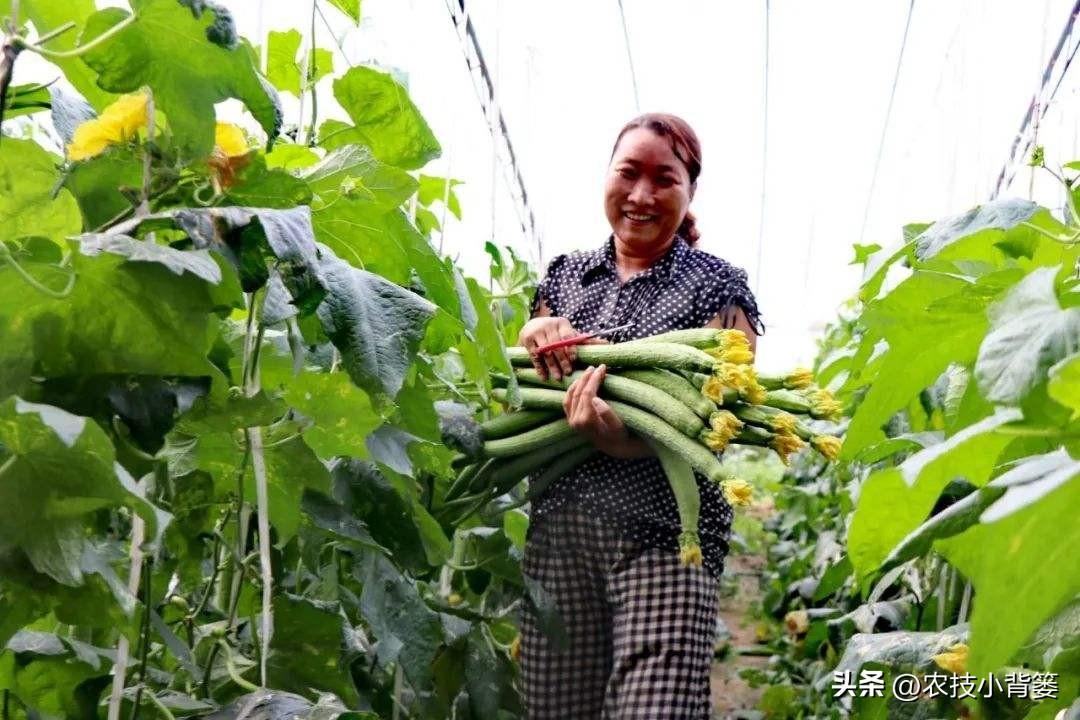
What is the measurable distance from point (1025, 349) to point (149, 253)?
21.8 inches

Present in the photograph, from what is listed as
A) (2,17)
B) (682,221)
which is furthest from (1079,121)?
(2,17)

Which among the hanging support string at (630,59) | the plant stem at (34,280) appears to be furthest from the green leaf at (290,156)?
the hanging support string at (630,59)

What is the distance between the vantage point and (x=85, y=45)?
0.85 metres

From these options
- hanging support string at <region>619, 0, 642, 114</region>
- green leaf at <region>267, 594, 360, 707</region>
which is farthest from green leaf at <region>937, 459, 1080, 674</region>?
hanging support string at <region>619, 0, 642, 114</region>

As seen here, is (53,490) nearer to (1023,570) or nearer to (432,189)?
(1023,570)

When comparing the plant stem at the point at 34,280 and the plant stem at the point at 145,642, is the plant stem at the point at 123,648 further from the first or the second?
the plant stem at the point at 34,280

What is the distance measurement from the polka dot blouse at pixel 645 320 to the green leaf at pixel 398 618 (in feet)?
1.75

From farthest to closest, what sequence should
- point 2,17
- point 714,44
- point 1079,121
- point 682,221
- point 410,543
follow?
point 714,44 → point 1079,121 → point 682,221 → point 410,543 → point 2,17

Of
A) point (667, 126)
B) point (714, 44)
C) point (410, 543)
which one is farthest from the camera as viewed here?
point (714, 44)

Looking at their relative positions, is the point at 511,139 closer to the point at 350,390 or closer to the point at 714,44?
the point at 714,44

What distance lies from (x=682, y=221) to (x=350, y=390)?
4.35 feet

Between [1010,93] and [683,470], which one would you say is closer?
[683,470]

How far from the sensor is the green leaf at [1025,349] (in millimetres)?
598

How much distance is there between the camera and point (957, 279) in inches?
41.1
